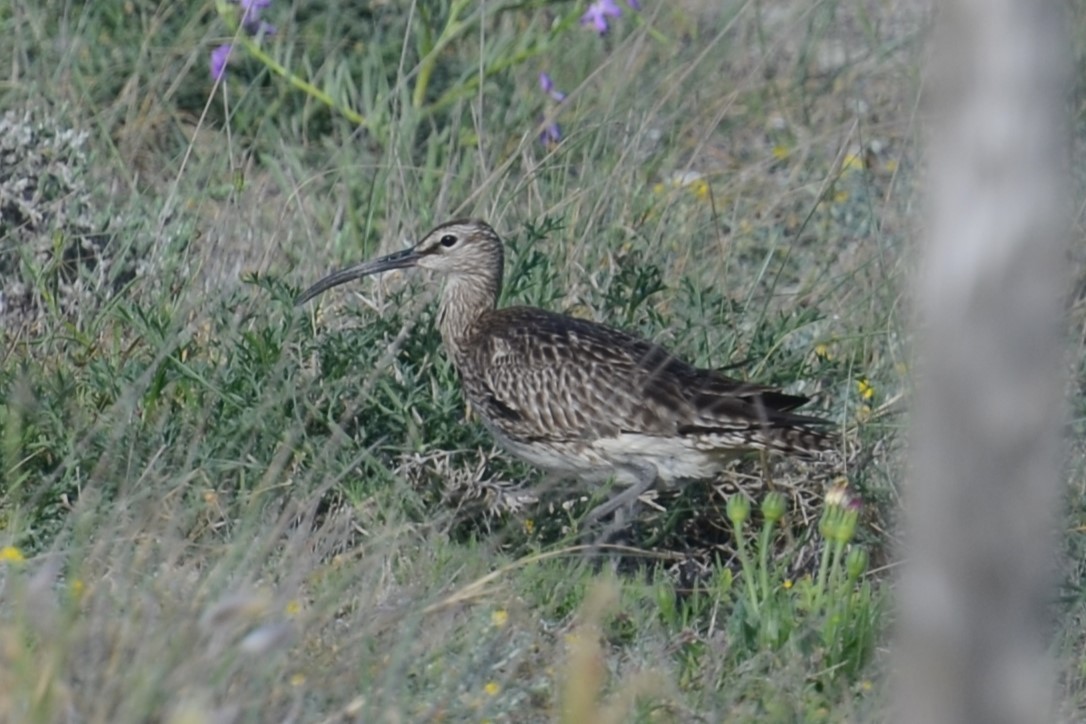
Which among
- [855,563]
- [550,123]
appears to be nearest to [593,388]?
[855,563]

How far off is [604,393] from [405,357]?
0.70 meters

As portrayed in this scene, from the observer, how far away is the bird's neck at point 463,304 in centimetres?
647

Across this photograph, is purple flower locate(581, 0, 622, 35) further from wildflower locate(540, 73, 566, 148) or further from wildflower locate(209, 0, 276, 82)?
wildflower locate(209, 0, 276, 82)

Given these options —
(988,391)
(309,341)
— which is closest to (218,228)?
(309,341)

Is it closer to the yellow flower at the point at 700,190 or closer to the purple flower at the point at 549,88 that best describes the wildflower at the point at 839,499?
the yellow flower at the point at 700,190

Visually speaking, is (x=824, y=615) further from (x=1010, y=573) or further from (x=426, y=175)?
(x=426, y=175)

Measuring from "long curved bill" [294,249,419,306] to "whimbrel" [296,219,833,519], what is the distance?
0.09 ft

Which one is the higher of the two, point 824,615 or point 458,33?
point 458,33

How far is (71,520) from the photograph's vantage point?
15.1 feet

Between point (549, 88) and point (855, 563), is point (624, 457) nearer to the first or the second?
point (855, 563)

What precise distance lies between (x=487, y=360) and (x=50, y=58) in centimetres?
325

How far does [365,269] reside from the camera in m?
6.47

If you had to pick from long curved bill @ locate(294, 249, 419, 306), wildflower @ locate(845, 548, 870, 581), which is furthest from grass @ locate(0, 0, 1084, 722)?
long curved bill @ locate(294, 249, 419, 306)

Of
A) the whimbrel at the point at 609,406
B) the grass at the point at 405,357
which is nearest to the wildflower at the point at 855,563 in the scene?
the grass at the point at 405,357
